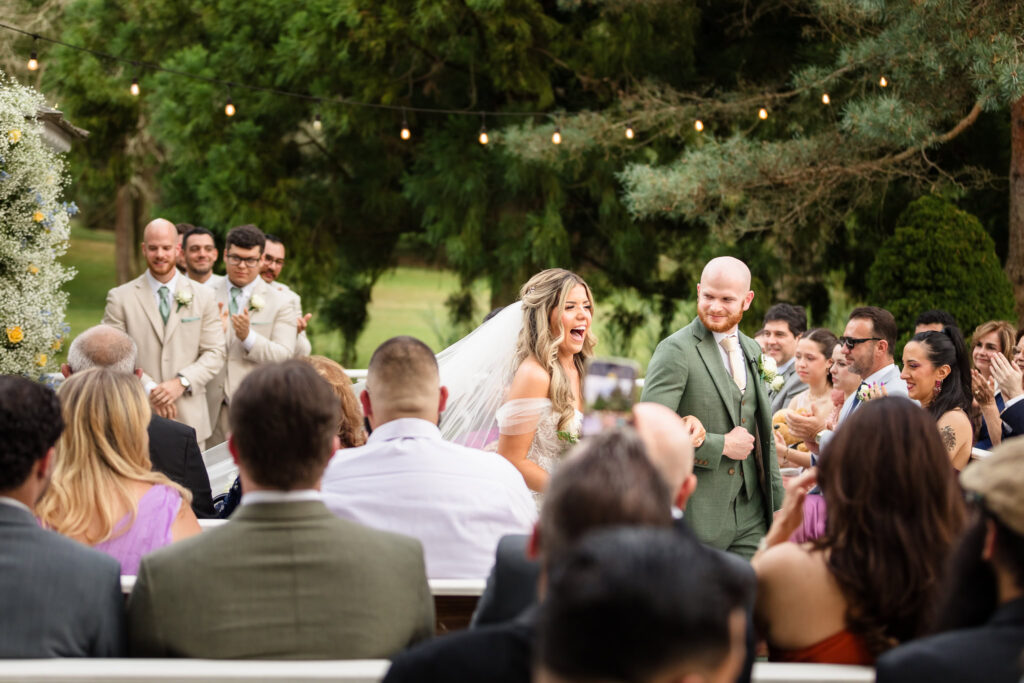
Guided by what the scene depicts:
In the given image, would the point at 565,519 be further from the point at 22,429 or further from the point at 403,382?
the point at 403,382

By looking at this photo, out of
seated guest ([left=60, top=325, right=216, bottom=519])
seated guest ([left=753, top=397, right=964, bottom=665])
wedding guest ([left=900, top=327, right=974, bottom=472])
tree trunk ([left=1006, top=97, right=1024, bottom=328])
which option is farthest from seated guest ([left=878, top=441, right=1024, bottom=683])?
tree trunk ([left=1006, top=97, right=1024, bottom=328])

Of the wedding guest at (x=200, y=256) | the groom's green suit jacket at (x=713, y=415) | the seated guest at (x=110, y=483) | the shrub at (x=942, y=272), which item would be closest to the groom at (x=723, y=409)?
the groom's green suit jacket at (x=713, y=415)

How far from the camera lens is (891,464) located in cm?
253

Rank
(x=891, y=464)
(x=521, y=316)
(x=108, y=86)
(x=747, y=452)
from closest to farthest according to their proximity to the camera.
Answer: (x=891, y=464) < (x=747, y=452) < (x=521, y=316) < (x=108, y=86)

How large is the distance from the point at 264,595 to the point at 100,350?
2534 millimetres

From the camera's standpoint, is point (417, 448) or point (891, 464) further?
point (417, 448)

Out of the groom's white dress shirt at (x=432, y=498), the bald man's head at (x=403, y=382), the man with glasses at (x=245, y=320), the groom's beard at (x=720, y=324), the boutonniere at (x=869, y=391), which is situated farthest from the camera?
the man with glasses at (x=245, y=320)

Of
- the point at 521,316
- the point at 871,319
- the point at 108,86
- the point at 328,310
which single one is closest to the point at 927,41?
the point at 871,319

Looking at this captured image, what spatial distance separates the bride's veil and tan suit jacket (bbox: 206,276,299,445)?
5.49ft

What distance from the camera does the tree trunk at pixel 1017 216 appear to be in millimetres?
9711

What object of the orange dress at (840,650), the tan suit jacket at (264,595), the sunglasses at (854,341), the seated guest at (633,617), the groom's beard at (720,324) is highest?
the groom's beard at (720,324)

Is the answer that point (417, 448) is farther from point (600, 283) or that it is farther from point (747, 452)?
point (600, 283)

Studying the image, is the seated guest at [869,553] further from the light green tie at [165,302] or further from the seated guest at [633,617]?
the light green tie at [165,302]

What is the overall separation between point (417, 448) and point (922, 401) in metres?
3.13
